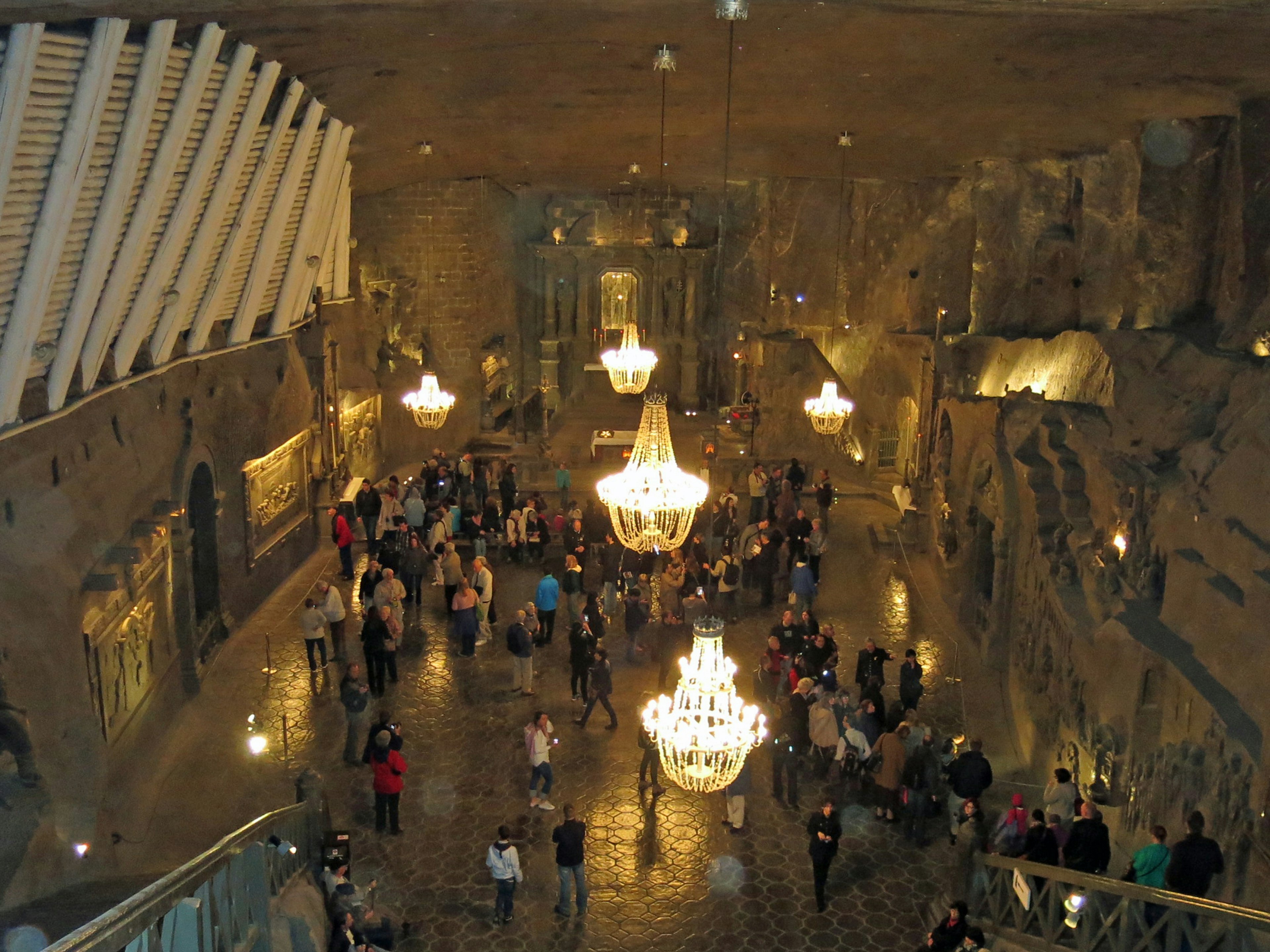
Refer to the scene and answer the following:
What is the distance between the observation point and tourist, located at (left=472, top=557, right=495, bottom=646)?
12.8 metres

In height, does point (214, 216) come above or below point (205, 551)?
above

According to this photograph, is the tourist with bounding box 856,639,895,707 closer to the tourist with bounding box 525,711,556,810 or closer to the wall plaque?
the tourist with bounding box 525,711,556,810

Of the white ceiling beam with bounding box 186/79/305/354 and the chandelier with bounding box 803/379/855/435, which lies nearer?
the white ceiling beam with bounding box 186/79/305/354

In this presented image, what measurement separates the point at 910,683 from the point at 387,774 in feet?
15.5

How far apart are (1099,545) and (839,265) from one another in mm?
12739

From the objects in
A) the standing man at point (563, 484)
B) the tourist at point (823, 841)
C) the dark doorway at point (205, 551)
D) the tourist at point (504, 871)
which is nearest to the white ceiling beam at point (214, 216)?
the dark doorway at point (205, 551)

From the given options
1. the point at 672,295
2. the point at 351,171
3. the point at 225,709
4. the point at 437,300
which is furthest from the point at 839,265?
the point at 225,709

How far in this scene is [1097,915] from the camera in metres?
6.88

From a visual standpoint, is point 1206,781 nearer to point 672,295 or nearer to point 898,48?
point 898,48

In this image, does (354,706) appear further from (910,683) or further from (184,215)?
(910,683)

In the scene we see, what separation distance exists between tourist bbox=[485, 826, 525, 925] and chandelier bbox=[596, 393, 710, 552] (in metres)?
2.28

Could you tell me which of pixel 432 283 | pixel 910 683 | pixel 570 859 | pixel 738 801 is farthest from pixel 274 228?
pixel 432 283

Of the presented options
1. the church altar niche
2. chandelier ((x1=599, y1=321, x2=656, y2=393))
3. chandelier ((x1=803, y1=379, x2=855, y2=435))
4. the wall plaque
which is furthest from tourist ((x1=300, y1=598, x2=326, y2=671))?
the church altar niche

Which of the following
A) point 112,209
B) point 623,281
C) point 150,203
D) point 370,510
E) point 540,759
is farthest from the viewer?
point 623,281
